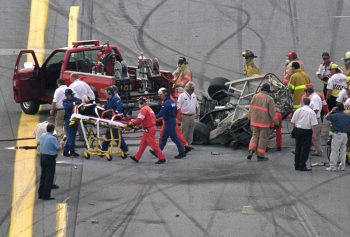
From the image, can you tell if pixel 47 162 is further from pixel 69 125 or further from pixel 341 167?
pixel 341 167

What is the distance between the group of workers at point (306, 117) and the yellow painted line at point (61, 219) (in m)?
4.96

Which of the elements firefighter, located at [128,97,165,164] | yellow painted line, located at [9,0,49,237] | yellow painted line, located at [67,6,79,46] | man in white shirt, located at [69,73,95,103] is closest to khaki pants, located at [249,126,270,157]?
firefighter, located at [128,97,165,164]

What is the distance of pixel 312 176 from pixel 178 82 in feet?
19.5

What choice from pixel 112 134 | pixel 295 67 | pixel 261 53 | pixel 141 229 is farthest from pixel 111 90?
pixel 261 53

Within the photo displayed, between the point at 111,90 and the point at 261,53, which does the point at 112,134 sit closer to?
the point at 111,90

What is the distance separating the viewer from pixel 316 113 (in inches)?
826

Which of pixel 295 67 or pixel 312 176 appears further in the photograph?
pixel 295 67

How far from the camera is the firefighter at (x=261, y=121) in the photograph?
20.6 m

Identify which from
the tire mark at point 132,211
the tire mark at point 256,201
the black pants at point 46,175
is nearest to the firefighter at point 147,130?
the tire mark at point 132,211

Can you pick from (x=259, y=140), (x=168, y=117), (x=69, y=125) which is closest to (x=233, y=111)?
(x=259, y=140)

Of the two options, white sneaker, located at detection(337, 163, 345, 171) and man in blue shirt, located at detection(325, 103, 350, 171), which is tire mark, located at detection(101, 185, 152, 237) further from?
white sneaker, located at detection(337, 163, 345, 171)

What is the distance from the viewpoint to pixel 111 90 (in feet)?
69.4

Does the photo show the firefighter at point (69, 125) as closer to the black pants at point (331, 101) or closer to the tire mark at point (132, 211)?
the tire mark at point (132, 211)

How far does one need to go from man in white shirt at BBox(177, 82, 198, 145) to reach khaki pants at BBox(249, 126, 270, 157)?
5.70ft
